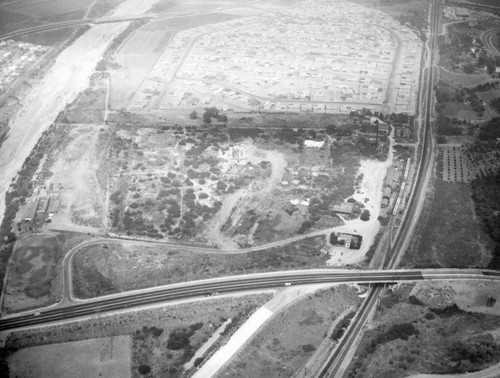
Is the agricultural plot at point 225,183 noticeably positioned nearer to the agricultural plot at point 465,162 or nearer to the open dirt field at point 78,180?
the open dirt field at point 78,180

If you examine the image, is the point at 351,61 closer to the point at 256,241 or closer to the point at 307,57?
the point at 307,57

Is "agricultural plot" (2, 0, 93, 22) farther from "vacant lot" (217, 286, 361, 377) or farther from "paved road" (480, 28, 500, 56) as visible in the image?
"vacant lot" (217, 286, 361, 377)

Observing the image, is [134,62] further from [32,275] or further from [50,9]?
[32,275]

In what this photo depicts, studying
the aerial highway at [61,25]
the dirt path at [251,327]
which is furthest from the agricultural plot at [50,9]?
the dirt path at [251,327]

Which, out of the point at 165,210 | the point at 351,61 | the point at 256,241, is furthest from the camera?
the point at 351,61

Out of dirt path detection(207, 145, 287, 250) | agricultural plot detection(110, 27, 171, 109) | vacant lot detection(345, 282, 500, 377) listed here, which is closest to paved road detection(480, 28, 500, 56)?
dirt path detection(207, 145, 287, 250)

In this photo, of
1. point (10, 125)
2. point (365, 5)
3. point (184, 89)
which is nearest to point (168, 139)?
point (184, 89)

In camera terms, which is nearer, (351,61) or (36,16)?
(351,61)
